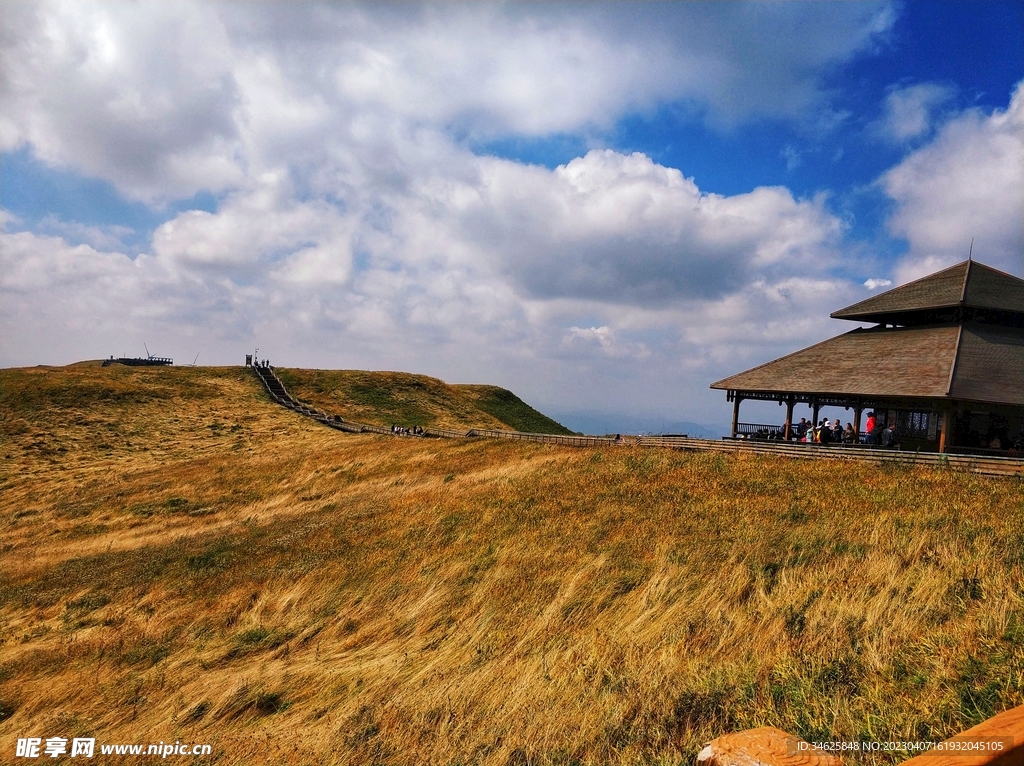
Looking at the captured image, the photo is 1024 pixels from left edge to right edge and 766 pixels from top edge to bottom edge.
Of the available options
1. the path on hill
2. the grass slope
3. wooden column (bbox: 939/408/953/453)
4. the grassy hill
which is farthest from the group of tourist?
the grass slope

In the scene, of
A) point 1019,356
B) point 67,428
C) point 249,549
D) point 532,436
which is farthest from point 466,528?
point 67,428

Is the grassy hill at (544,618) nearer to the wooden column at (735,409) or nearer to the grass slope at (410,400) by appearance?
the wooden column at (735,409)

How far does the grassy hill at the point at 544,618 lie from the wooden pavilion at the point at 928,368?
7001mm

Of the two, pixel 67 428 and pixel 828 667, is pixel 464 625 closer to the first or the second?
pixel 828 667

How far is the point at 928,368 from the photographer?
24.7 m

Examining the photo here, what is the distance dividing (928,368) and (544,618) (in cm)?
2326

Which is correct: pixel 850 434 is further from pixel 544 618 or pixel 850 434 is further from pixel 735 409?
pixel 544 618

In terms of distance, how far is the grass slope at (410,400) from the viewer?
5872 cm

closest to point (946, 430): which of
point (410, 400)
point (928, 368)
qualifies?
point (928, 368)

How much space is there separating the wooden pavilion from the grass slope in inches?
1194

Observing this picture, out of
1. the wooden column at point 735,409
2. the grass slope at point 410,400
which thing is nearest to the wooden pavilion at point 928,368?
the wooden column at point 735,409

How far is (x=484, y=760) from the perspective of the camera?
6930 millimetres

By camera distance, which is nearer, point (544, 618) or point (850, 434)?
point (544, 618)

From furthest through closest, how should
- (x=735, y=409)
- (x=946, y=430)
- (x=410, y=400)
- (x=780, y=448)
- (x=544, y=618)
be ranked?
(x=410, y=400)
(x=735, y=409)
(x=780, y=448)
(x=946, y=430)
(x=544, y=618)
